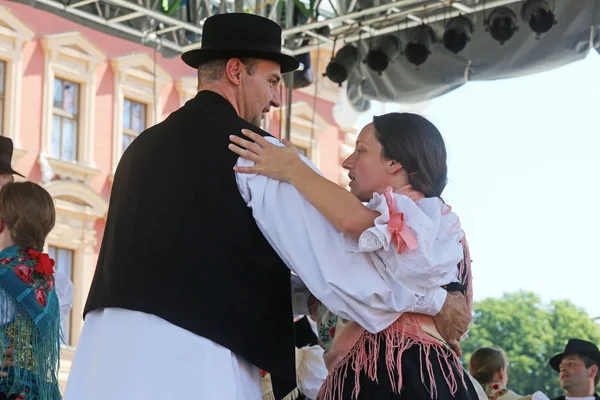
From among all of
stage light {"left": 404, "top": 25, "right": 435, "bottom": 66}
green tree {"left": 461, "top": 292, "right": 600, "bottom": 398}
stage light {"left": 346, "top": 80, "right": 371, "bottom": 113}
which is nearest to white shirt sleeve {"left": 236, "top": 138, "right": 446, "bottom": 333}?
stage light {"left": 404, "top": 25, "right": 435, "bottom": 66}

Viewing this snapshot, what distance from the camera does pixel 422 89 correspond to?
28.8 feet

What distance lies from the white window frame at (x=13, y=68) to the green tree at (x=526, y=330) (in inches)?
1251

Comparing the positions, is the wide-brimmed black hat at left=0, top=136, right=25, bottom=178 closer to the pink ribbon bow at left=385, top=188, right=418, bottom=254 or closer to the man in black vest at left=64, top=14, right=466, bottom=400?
the man in black vest at left=64, top=14, right=466, bottom=400

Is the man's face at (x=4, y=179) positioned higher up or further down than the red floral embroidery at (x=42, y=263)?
higher up

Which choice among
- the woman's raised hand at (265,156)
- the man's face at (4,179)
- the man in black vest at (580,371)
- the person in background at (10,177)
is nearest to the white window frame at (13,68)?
the man in black vest at (580,371)

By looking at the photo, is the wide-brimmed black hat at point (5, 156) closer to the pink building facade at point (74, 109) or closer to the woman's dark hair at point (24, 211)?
the woman's dark hair at point (24, 211)

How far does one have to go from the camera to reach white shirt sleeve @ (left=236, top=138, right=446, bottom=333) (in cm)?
294

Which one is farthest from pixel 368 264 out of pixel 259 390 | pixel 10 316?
pixel 10 316

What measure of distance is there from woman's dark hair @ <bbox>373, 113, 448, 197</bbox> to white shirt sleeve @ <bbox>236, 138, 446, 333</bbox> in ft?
1.12

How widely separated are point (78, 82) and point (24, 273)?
659 inches

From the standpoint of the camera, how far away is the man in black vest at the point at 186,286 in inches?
113

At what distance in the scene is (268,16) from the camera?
8203 millimetres

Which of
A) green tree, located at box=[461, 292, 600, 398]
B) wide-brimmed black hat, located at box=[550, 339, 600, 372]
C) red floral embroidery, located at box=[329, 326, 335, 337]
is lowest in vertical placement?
green tree, located at box=[461, 292, 600, 398]

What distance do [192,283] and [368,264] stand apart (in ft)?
1.54
